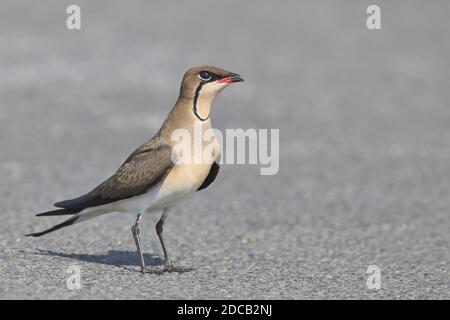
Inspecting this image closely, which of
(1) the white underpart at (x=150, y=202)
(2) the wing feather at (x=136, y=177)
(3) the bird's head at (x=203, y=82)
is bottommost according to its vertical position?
(1) the white underpart at (x=150, y=202)

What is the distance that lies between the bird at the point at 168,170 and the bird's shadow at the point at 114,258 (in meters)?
0.57

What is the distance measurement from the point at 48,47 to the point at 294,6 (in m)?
7.80

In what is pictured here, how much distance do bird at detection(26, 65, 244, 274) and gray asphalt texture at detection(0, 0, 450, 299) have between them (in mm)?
599

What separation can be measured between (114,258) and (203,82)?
6.75ft

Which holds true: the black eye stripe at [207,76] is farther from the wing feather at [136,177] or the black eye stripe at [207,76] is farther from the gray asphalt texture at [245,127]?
the gray asphalt texture at [245,127]

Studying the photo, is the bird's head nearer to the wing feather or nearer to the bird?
the bird

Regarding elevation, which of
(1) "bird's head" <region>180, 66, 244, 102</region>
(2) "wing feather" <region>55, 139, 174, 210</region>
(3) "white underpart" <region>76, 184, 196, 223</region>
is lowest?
(3) "white underpart" <region>76, 184, 196, 223</region>

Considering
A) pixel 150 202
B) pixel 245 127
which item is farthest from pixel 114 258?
pixel 245 127

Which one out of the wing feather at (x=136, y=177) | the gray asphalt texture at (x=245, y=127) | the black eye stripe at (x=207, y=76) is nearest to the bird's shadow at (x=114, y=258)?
the gray asphalt texture at (x=245, y=127)

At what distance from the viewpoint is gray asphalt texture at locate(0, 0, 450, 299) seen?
27.5ft

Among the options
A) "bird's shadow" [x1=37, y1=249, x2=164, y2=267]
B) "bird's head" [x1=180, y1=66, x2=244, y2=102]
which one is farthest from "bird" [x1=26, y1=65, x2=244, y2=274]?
"bird's shadow" [x1=37, y1=249, x2=164, y2=267]

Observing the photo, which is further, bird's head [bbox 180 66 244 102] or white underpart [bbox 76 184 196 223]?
bird's head [bbox 180 66 244 102]

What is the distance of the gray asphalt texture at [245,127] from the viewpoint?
27.5ft
